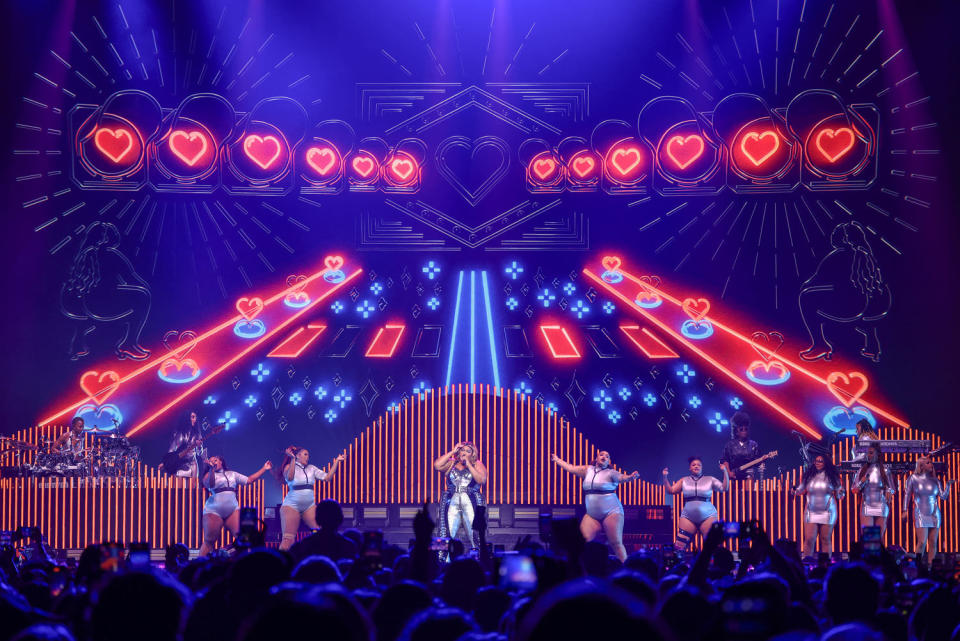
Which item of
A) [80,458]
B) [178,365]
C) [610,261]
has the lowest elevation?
[80,458]

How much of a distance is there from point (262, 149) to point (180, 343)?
3.58 metres

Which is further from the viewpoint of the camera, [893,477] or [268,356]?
[268,356]

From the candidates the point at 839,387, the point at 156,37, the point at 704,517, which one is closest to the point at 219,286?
the point at 156,37

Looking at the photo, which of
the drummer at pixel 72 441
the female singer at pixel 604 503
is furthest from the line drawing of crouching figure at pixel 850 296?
the drummer at pixel 72 441

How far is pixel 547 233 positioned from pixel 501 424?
334cm

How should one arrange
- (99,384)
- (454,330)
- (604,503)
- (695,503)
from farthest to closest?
(454,330) → (99,384) → (695,503) → (604,503)

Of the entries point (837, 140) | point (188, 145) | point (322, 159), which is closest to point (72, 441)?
point (188, 145)

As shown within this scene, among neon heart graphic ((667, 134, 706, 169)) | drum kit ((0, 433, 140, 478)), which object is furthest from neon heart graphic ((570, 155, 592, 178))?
drum kit ((0, 433, 140, 478))

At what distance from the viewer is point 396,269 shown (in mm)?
16422

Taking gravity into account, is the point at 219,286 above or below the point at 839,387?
above

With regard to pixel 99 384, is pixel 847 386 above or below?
below

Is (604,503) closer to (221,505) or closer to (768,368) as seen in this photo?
(768,368)

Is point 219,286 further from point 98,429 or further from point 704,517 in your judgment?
point 704,517

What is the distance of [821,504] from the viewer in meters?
13.4
